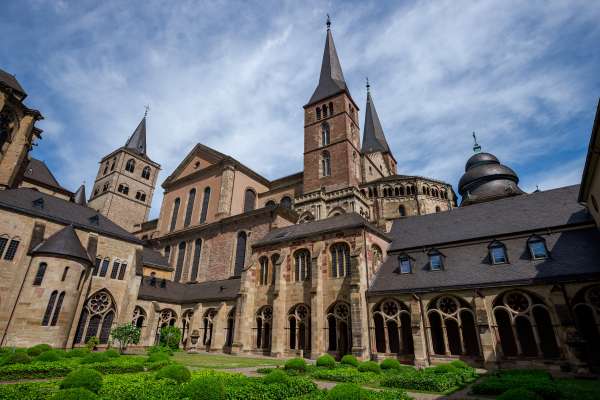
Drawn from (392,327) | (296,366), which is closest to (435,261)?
(392,327)

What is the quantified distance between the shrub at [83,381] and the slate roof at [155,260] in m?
31.1

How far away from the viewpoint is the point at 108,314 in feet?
93.0

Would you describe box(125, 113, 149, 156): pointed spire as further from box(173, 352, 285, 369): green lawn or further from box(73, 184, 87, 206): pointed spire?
box(173, 352, 285, 369): green lawn

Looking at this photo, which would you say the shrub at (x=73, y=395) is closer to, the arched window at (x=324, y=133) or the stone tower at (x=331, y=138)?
the stone tower at (x=331, y=138)

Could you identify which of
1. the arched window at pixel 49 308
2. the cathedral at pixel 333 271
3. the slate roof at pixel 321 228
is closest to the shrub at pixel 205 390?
the cathedral at pixel 333 271

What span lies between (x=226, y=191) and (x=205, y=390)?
3606 centimetres

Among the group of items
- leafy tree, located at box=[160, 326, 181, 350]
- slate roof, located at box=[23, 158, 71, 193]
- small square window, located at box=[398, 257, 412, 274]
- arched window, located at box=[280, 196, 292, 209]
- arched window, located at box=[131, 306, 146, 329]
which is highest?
slate roof, located at box=[23, 158, 71, 193]

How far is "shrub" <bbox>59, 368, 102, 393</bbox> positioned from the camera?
28.4ft

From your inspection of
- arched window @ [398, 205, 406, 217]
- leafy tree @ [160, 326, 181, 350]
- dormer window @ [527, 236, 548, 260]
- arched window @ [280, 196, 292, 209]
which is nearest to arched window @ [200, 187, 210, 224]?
arched window @ [280, 196, 292, 209]

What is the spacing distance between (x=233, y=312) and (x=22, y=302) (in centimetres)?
1538

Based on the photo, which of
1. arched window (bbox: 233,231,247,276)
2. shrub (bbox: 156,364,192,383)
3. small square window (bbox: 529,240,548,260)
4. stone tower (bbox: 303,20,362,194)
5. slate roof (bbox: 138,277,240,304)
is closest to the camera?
shrub (bbox: 156,364,192,383)

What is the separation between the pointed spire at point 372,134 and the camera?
63062 millimetres

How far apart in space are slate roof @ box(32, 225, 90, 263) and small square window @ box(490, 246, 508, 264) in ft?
97.7

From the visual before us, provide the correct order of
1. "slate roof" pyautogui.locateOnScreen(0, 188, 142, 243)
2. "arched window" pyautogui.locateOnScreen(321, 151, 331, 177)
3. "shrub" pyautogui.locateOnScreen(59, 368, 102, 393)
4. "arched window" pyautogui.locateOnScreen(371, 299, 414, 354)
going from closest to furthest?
1. "shrub" pyautogui.locateOnScreen(59, 368, 102, 393)
2. "arched window" pyautogui.locateOnScreen(371, 299, 414, 354)
3. "slate roof" pyautogui.locateOnScreen(0, 188, 142, 243)
4. "arched window" pyautogui.locateOnScreen(321, 151, 331, 177)
